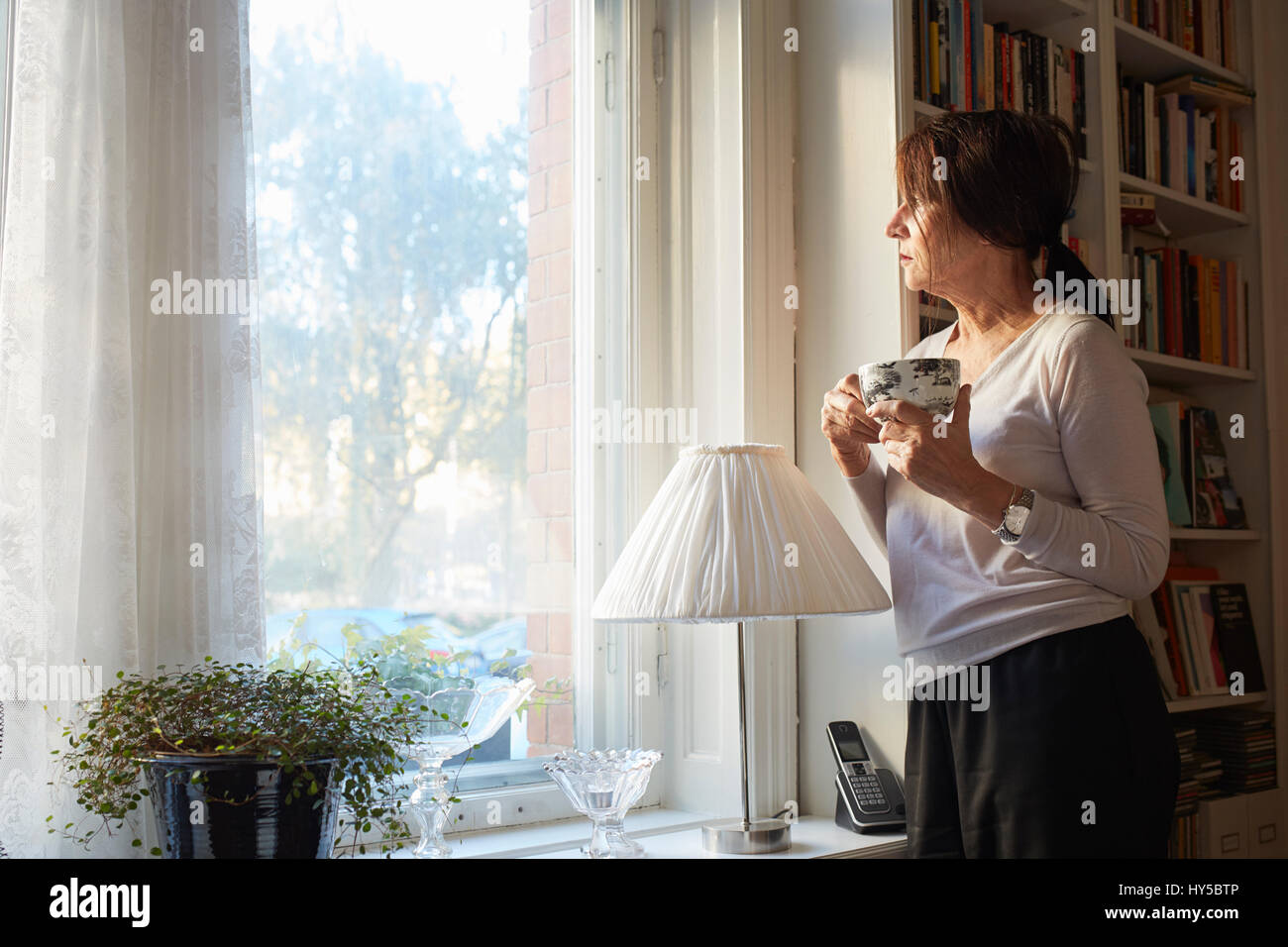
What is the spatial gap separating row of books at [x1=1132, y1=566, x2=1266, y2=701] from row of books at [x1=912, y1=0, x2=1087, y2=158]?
Answer: 3.24 ft

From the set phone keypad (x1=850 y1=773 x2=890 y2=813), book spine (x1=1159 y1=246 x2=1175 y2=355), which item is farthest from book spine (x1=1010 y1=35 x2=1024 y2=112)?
phone keypad (x1=850 y1=773 x2=890 y2=813)

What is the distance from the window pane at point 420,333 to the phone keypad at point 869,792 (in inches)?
21.8

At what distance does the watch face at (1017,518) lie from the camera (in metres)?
1.40

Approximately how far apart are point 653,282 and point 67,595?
1261 mm

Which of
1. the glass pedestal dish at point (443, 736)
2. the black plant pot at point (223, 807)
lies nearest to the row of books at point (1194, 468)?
the glass pedestal dish at point (443, 736)

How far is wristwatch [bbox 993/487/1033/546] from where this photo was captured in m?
1.40

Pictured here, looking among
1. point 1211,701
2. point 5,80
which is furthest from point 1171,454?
point 5,80

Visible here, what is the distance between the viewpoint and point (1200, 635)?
2.51 meters

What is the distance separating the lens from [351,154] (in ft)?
6.34

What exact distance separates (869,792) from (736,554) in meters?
0.62

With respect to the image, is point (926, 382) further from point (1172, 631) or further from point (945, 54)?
point (1172, 631)

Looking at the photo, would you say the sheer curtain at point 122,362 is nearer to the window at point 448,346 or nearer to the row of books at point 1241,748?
the window at point 448,346

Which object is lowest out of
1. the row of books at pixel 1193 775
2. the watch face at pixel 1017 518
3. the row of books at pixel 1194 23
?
the row of books at pixel 1193 775
